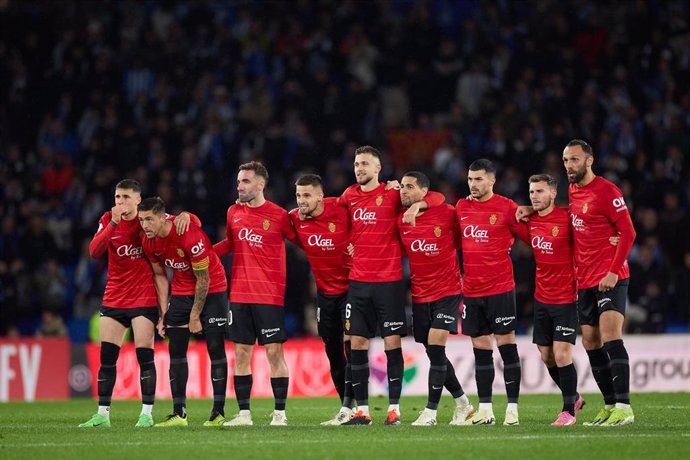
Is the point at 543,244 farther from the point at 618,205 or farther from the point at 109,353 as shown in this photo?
the point at 109,353

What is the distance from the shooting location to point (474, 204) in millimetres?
13211

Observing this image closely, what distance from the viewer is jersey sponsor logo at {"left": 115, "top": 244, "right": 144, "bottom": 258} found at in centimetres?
1341

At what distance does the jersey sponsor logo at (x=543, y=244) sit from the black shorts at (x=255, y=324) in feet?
9.45

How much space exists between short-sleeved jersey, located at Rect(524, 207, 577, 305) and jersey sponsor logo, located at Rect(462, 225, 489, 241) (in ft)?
1.68

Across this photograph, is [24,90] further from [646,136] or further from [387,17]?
[646,136]

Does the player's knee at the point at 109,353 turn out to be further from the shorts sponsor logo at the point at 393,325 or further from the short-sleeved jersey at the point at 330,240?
the shorts sponsor logo at the point at 393,325

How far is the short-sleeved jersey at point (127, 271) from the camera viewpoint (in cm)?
1336

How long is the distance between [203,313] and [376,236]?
6.84ft

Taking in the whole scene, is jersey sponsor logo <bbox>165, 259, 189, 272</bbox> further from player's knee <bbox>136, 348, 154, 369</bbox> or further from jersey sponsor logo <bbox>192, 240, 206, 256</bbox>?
player's knee <bbox>136, 348, 154, 369</bbox>

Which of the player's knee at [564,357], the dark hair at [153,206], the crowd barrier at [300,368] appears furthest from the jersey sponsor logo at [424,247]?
the crowd barrier at [300,368]

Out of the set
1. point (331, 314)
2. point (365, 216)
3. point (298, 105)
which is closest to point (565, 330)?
point (365, 216)

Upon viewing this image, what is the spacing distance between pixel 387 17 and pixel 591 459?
19.0 m

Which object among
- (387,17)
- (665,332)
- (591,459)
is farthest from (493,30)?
(591,459)

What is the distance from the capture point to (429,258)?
13.0 metres
